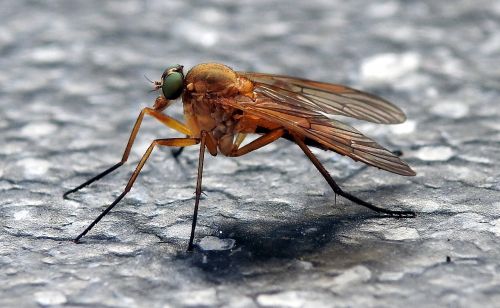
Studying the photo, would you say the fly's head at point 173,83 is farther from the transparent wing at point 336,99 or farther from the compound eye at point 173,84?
the transparent wing at point 336,99

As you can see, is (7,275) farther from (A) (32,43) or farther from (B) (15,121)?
(A) (32,43)

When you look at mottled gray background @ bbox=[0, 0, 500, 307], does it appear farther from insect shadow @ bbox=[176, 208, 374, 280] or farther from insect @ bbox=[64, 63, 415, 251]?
insect @ bbox=[64, 63, 415, 251]

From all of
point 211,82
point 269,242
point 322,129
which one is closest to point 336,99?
point 322,129

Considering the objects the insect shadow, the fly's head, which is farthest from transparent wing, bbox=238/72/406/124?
the insect shadow

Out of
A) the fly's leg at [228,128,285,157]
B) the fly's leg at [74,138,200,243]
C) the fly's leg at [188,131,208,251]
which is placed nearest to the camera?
the fly's leg at [188,131,208,251]

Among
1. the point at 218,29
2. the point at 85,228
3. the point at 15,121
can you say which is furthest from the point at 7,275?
the point at 218,29

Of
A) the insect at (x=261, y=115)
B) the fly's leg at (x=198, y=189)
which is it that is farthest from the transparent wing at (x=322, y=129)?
the fly's leg at (x=198, y=189)

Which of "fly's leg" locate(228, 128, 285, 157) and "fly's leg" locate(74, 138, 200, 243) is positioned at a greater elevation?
"fly's leg" locate(228, 128, 285, 157)
